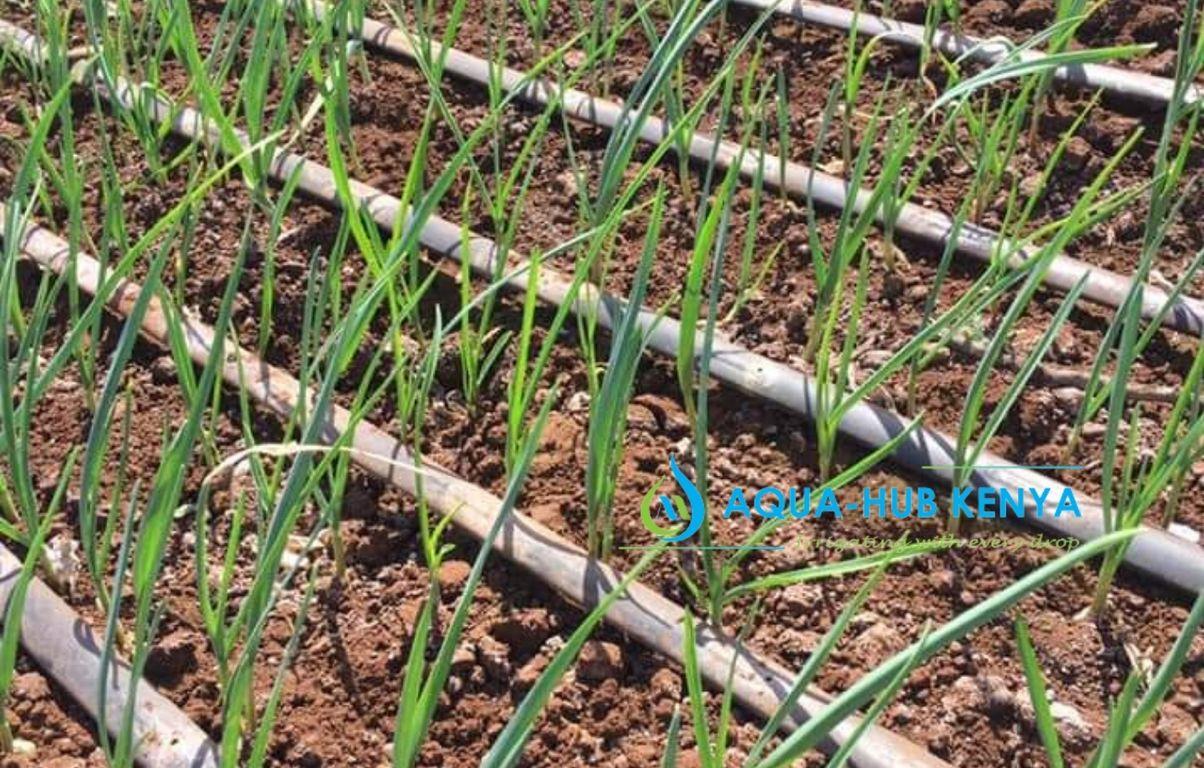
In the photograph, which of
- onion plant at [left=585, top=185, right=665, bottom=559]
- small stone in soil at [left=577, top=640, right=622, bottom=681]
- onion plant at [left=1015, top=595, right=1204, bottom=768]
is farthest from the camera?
small stone in soil at [left=577, top=640, right=622, bottom=681]

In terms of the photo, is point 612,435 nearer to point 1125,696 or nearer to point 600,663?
point 600,663

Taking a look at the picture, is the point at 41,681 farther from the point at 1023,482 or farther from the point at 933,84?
the point at 933,84

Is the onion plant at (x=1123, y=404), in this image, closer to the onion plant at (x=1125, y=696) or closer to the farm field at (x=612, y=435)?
the farm field at (x=612, y=435)

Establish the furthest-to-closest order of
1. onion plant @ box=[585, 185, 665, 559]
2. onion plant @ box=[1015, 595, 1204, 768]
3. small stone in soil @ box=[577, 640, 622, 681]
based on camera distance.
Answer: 1. small stone in soil @ box=[577, 640, 622, 681]
2. onion plant @ box=[585, 185, 665, 559]
3. onion plant @ box=[1015, 595, 1204, 768]

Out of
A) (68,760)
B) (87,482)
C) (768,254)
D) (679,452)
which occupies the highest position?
(768,254)

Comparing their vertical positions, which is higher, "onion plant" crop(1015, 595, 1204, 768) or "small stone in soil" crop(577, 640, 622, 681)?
"onion plant" crop(1015, 595, 1204, 768)

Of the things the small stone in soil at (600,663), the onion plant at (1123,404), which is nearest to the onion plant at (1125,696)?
the onion plant at (1123,404)

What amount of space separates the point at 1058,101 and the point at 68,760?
1522mm

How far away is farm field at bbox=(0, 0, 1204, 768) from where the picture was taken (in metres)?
1.15

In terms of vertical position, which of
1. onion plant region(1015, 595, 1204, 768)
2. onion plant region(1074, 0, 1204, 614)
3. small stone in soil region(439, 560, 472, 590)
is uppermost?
onion plant region(1074, 0, 1204, 614)

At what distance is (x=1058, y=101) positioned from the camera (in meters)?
1.96

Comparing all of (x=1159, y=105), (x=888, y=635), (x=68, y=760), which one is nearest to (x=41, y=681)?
(x=68, y=760)

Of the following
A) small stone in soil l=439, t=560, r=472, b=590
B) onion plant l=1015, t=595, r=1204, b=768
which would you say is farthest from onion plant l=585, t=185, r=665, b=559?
onion plant l=1015, t=595, r=1204, b=768

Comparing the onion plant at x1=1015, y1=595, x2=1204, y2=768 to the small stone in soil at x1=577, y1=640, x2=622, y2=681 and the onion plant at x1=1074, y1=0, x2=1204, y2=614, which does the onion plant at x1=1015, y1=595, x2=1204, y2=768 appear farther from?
the small stone in soil at x1=577, y1=640, x2=622, y2=681
